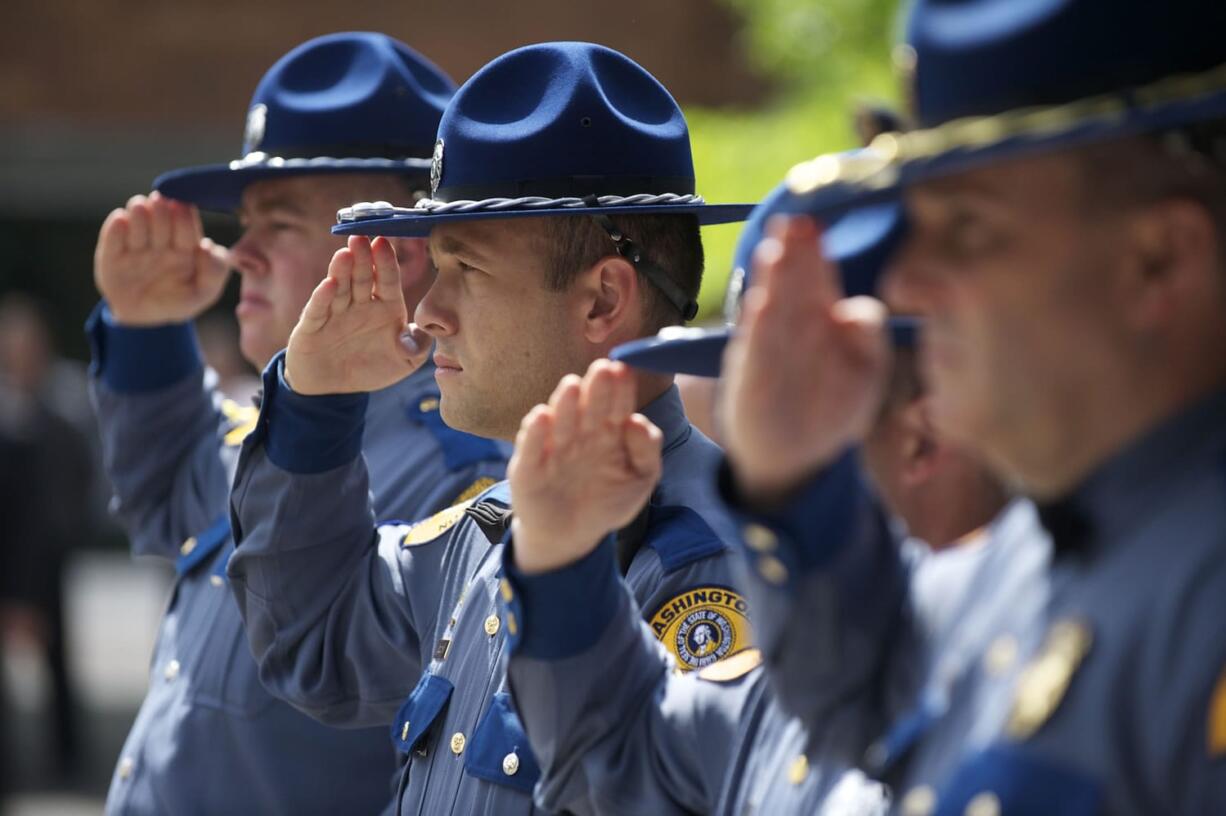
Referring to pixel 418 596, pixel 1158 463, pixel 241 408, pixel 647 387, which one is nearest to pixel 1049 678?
pixel 1158 463

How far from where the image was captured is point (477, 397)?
10.0ft

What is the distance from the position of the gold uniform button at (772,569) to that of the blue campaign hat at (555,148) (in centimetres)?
118

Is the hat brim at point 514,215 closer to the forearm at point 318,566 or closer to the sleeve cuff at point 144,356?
the forearm at point 318,566

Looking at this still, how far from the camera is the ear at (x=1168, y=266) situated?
1.67 metres

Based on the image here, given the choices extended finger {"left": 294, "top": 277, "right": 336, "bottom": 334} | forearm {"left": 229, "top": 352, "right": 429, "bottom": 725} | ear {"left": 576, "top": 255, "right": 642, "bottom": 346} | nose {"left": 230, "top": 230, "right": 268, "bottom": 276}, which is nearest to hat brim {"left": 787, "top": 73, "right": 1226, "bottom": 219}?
ear {"left": 576, "top": 255, "right": 642, "bottom": 346}


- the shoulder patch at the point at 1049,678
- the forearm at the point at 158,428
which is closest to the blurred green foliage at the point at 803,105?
the forearm at the point at 158,428

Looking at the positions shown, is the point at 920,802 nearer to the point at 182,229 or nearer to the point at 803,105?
the point at 182,229

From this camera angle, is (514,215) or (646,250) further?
(646,250)

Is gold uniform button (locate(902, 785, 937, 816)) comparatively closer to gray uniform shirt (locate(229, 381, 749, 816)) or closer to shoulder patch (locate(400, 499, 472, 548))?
gray uniform shirt (locate(229, 381, 749, 816))

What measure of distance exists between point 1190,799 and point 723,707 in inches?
32.6

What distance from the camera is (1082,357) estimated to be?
5.49 ft

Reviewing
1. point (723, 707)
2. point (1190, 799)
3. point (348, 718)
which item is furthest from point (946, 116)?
point (348, 718)

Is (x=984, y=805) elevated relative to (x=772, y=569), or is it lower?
lower

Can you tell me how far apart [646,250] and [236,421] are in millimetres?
1679
